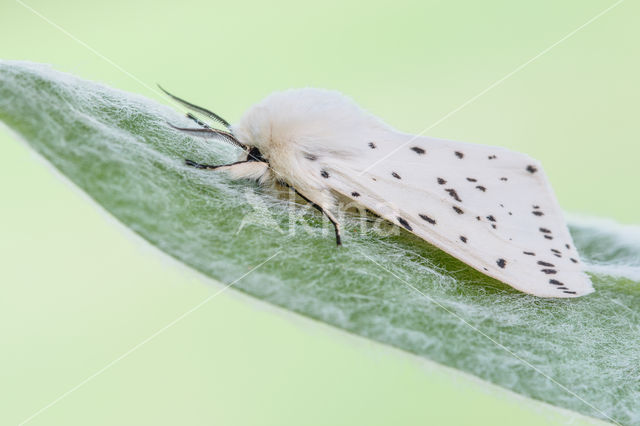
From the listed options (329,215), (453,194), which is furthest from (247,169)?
(453,194)

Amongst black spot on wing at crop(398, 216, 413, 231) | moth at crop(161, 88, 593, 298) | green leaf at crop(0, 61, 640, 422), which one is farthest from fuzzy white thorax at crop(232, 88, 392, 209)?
black spot on wing at crop(398, 216, 413, 231)

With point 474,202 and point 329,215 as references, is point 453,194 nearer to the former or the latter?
point 474,202

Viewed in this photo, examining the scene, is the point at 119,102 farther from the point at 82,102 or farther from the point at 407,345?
the point at 407,345

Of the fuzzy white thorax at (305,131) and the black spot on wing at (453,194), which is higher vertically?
the fuzzy white thorax at (305,131)

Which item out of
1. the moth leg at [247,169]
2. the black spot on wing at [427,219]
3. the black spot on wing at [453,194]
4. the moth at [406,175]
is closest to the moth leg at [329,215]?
the moth at [406,175]

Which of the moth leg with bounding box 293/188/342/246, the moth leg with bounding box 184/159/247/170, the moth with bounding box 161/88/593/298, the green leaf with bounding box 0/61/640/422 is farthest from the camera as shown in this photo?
the moth with bounding box 161/88/593/298

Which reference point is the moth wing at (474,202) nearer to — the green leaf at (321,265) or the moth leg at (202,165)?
the green leaf at (321,265)

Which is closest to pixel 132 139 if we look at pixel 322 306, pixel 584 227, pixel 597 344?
pixel 322 306

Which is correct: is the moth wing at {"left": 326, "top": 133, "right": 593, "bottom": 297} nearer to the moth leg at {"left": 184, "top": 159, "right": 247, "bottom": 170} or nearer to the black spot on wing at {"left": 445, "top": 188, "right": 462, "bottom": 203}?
A: the black spot on wing at {"left": 445, "top": 188, "right": 462, "bottom": 203}
